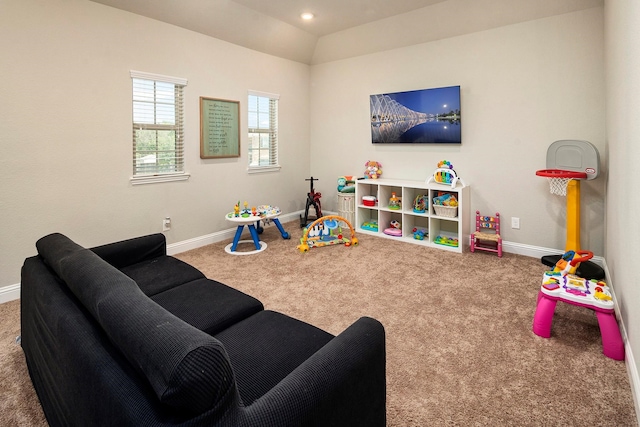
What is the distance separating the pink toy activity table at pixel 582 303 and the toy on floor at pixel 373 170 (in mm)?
2843

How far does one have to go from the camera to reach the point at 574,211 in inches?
131

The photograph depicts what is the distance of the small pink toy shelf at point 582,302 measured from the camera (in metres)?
2.01

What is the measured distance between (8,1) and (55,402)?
10.3 feet

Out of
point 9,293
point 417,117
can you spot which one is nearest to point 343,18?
point 417,117

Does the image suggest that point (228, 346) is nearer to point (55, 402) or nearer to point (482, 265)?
point (55, 402)

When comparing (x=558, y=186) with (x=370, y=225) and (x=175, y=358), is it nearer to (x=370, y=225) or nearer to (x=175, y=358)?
(x=370, y=225)

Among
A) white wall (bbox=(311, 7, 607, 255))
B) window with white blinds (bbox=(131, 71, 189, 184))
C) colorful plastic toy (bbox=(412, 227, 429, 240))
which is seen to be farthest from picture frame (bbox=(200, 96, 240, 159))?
colorful plastic toy (bbox=(412, 227, 429, 240))

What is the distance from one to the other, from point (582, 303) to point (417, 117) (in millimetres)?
3013

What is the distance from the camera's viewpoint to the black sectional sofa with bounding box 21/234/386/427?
82cm

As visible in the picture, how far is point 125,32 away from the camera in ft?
11.5

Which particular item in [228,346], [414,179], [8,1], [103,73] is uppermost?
[8,1]

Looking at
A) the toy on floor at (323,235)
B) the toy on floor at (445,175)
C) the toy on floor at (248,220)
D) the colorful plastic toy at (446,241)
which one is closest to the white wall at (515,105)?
the toy on floor at (445,175)

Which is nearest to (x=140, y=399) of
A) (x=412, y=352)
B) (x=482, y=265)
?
(x=412, y=352)

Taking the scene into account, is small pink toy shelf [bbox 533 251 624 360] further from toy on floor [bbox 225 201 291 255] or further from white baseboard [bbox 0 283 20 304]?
white baseboard [bbox 0 283 20 304]
